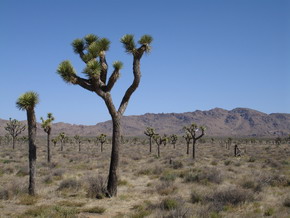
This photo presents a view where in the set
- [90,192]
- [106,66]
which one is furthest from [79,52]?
[90,192]

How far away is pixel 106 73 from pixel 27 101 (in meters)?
3.27

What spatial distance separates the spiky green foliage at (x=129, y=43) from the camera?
13.0m

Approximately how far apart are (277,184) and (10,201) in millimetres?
11914

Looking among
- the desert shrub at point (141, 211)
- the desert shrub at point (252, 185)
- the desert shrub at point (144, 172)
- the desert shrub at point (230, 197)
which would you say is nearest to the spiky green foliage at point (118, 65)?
the desert shrub at point (141, 211)

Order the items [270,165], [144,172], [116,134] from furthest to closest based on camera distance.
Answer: [270,165] < [144,172] < [116,134]

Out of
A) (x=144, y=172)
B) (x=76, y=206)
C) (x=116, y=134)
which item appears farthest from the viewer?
(x=144, y=172)

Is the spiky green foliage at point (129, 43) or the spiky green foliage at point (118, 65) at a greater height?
the spiky green foliage at point (129, 43)

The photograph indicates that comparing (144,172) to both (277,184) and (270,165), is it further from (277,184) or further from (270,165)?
(270,165)

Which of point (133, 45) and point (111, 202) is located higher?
point (133, 45)

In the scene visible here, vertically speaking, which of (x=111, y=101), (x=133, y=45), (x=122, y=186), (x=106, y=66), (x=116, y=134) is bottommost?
(x=122, y=186)

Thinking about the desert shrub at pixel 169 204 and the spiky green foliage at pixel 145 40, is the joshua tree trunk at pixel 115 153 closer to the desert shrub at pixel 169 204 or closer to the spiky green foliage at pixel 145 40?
the desert shrub at pixel 169 204

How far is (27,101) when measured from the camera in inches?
493

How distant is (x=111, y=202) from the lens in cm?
1202

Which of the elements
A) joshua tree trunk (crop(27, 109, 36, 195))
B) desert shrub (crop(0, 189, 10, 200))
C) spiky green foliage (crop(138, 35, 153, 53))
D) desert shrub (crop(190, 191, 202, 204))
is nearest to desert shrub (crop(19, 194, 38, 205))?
joshua tree trunk (crop(27, 109, 36, 195))
